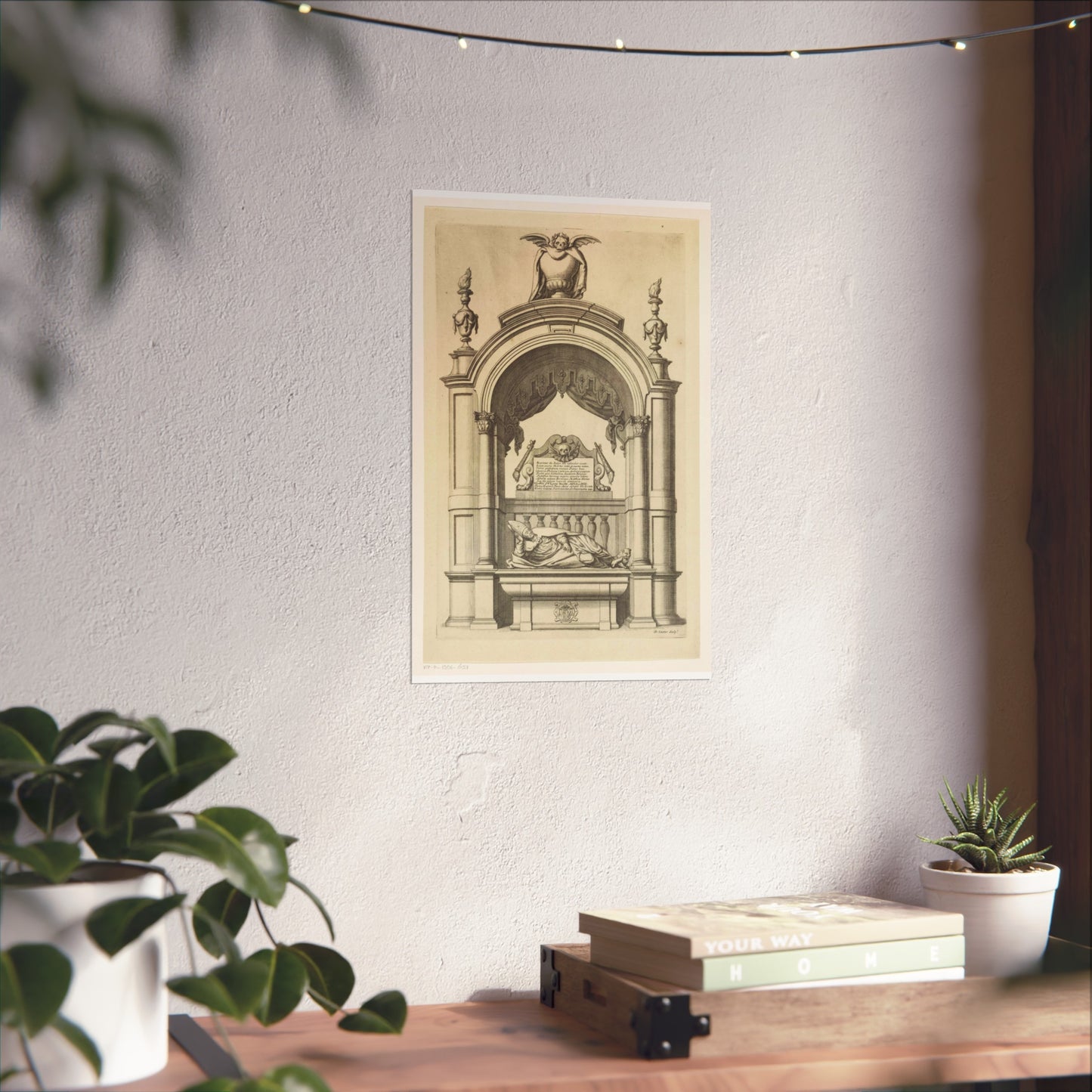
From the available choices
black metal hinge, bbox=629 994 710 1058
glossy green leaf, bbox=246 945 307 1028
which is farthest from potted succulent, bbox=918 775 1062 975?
glossy green leaf, bbox=246 945 307 1028

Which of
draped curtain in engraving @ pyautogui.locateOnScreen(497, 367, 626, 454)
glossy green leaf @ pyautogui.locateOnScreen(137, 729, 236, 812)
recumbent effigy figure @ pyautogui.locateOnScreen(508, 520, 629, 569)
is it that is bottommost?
glossy green leaf @ pyautogui.locateOnScreen(137, 729, 236, 812)

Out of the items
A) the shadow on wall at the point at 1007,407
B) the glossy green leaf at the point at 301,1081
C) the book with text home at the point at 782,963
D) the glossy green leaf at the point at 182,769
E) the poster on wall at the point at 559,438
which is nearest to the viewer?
the glossy green leaf at the point at 301,1081

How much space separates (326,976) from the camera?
1.13 metres

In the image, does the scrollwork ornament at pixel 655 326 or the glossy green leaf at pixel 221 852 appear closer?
the glossy green leaf at pixel 221 852

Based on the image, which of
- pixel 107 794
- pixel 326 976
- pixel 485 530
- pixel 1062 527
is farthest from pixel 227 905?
pixel 1062 527

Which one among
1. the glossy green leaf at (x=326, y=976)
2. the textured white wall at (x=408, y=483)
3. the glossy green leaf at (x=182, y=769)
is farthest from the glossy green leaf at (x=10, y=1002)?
the textured white wall at (x=408, y=483)

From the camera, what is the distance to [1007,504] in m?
1.57

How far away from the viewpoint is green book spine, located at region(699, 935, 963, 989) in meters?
1.16

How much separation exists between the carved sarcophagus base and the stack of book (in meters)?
0.34

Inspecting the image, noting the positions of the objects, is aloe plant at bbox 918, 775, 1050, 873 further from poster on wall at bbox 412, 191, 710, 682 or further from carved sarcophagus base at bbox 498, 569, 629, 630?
carved sarcophagus base at bbox 498, 569, 629, 630

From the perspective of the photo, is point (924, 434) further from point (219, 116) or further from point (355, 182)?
point (219, 116)

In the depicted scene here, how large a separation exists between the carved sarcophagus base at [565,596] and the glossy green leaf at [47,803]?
0.57 m

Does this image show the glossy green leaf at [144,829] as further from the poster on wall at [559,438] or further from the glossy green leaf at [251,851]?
the poster on wall at [559,438]

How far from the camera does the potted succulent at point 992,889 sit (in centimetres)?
136
